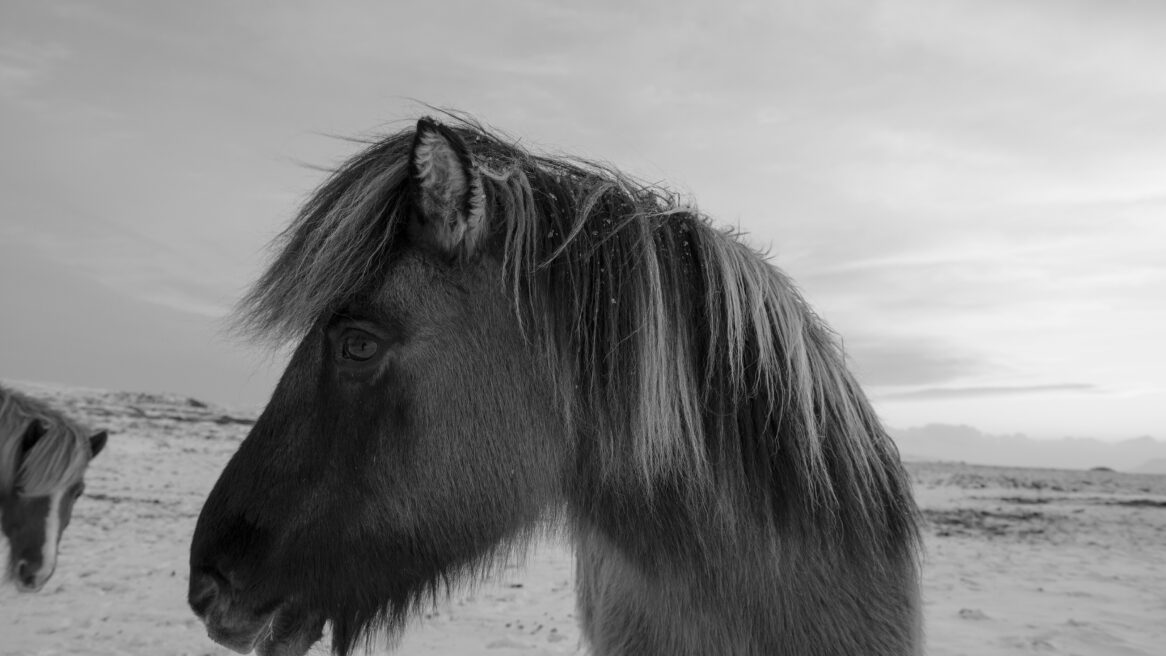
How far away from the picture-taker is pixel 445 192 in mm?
1890

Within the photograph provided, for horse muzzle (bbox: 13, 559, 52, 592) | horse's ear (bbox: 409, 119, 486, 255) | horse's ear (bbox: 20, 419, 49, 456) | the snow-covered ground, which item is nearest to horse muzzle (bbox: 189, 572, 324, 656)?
the snow-covered ground

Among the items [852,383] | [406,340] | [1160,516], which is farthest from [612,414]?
[1160,516]

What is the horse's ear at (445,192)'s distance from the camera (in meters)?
1.81

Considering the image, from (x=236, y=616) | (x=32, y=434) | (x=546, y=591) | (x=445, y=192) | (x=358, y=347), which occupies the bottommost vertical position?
(x=546, y=591)

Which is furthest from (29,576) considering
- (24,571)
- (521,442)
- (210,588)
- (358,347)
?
(521,442)

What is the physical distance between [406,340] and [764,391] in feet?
3.25

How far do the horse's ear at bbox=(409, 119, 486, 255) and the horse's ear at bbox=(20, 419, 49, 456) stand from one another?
6275mm

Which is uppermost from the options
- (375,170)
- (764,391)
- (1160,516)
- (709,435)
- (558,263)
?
(375,170)

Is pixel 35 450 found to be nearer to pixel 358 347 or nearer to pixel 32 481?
pixel 32 481

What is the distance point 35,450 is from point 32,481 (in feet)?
0.90

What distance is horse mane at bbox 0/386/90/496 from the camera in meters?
6.40

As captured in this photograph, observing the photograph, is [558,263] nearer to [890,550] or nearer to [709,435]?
[709,435]

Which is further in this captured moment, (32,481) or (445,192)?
(32,481)

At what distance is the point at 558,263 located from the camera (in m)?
2.03
